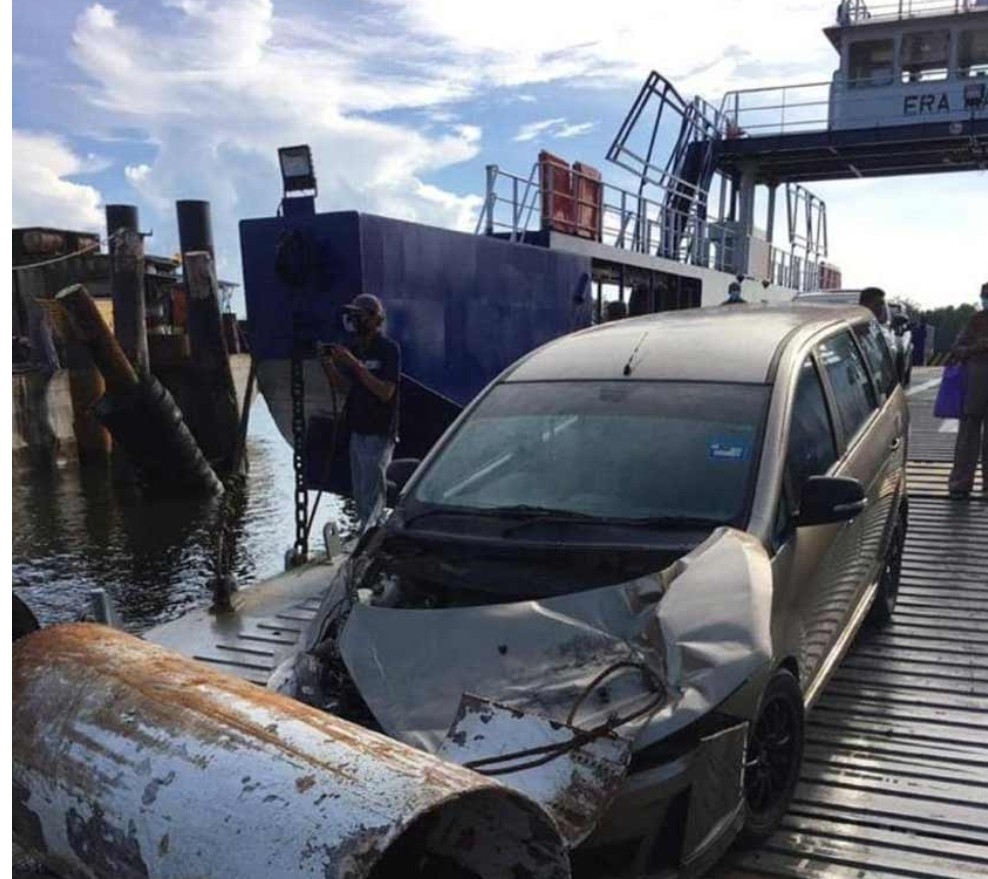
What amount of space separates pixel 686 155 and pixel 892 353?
49.7 feet

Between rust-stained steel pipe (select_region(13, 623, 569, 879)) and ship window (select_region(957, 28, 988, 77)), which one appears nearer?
rust-stained steel pipe (select_region(13, 623, 569, 879))

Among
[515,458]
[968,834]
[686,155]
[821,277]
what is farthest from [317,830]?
[821,277]

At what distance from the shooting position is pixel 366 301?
20.7 feet

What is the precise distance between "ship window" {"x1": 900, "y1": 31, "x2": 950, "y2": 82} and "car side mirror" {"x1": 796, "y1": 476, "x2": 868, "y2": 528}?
2096cm

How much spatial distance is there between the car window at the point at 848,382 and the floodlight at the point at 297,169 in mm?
4718

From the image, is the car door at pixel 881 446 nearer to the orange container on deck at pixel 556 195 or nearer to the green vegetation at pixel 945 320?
the orange container on deck at pixel 556 195

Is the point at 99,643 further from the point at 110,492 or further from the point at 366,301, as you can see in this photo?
the point at 110,492

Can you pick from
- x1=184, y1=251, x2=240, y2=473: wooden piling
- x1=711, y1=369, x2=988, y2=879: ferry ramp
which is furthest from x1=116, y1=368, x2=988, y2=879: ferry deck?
x1=184, y1=251, x2=240, y2=473: wooden piling

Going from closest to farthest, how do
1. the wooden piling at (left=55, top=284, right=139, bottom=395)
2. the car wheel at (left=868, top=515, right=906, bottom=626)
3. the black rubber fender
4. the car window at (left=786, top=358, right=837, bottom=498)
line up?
the car window at (left=786, top=358, right=837, bottom=498)
the car wheel at (left=868, top=515, right=906, bottom=626)
the wooden piling at (left=55, top=284, right=139, bottom=395)
the black rubber fender

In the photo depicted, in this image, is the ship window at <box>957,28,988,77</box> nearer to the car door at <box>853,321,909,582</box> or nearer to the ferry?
the ferry

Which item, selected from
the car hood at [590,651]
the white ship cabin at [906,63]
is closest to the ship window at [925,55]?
the white ship cabin at [906,63]

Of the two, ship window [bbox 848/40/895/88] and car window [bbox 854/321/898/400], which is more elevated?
ship window [bbox 848/40/895/88]

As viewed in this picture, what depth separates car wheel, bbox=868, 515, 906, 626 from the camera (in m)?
5.01

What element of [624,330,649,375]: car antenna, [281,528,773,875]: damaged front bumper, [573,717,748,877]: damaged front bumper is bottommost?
[573,717,748,877]: damaged front bumper
